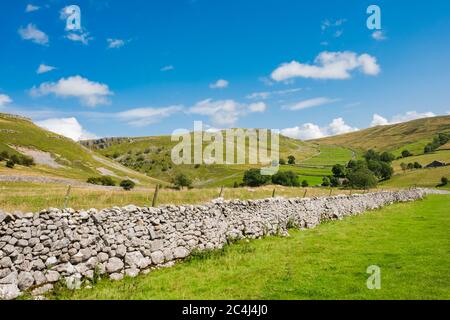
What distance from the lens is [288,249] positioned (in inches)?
703

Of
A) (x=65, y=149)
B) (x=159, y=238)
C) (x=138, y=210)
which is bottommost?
(x=159, y=238)

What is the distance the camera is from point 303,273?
525 inches

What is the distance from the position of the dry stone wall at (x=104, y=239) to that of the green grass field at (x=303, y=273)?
2.04 ft

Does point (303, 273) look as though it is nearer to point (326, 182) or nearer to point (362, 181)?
point (362, 181)

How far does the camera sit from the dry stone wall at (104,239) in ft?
38.5

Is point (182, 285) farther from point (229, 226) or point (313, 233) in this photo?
point (313, 233)

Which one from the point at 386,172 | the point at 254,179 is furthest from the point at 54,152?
the point at 386,172

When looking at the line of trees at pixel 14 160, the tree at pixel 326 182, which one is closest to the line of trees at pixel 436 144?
the tree at pixel 326 182

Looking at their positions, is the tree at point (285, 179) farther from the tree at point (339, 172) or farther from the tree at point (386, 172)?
the tree at point (386, 172)

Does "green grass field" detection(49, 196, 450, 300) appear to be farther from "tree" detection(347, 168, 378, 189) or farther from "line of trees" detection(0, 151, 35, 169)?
"line of trees" detection(0, 151, 35, 169)

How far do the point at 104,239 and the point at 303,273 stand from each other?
725cm

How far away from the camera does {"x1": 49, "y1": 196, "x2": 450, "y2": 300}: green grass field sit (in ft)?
36.8
